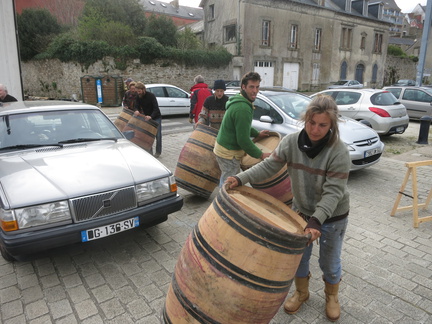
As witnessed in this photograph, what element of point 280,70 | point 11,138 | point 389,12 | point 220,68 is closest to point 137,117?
point 11,138

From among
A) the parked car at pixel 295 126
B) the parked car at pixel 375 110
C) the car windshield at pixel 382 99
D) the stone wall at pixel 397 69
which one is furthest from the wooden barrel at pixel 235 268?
the stone wall at pixel 397 69

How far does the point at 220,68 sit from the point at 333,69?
545 inches

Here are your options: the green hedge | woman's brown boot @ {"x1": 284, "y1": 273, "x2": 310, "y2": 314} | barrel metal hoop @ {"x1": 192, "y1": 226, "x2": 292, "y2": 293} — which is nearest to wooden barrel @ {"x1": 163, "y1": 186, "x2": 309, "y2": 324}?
barrel metal hoop @ {"x1": 192, "y1": 226, "x2": 292, "y2": 293}

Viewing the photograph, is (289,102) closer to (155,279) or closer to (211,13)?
(155,279)

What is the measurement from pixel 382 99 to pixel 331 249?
8.65 meters

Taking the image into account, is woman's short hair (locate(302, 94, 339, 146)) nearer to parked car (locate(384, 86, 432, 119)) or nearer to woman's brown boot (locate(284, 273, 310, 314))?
A: woman's brown boot (locate(284, 273, 310, 314))

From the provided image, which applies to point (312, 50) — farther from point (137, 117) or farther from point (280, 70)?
point (137, 117)

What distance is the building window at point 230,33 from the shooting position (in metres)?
28.3

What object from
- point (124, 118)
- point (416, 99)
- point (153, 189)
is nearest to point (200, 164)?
point (153, 189)

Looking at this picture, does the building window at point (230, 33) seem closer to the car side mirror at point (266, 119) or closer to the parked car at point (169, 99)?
the parked car at point (169, 99)

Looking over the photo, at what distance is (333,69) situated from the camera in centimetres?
3409

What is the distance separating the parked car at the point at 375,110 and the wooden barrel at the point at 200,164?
6319 millimetres

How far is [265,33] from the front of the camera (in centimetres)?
2908

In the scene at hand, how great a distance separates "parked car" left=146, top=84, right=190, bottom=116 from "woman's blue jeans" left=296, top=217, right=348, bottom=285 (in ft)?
42.4
